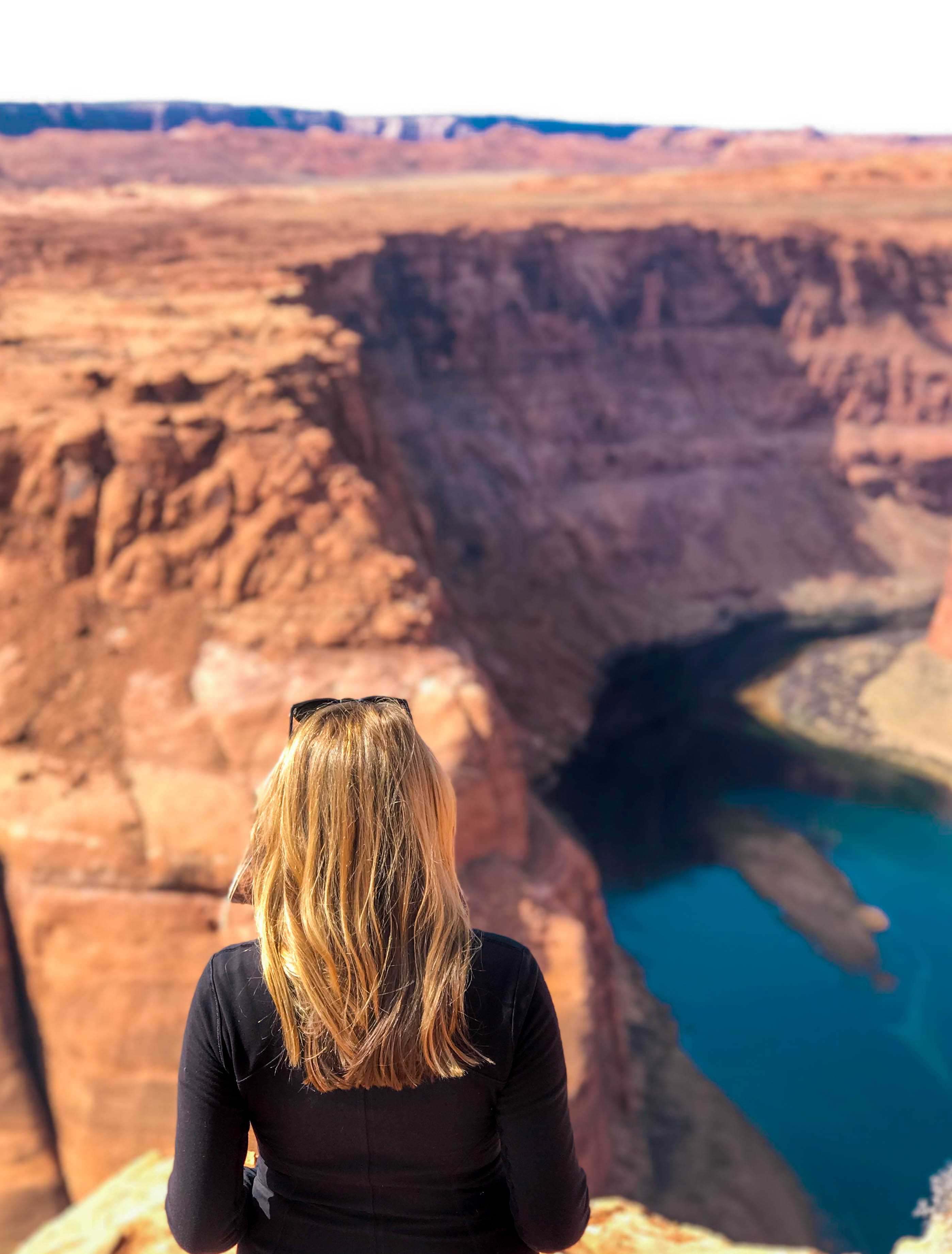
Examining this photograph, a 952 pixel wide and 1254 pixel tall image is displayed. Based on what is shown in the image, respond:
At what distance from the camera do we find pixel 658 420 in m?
41.8

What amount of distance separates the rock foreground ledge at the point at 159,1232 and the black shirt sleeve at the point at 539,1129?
4.11 metres

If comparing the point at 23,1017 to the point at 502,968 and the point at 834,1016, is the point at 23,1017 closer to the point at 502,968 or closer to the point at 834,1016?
the point at 502,968

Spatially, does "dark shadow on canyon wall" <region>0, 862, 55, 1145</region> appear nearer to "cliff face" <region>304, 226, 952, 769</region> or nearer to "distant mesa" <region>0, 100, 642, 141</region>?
"cliff face" <region>304, 226, 952, 769</region>

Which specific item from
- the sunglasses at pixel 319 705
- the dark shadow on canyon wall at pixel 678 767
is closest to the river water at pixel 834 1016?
the dark shadow on canyon wall at pixel 678 767

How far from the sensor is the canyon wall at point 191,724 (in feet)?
38.8

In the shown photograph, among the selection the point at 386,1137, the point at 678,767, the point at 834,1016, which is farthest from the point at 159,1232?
the point at 678,767

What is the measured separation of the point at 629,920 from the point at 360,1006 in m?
20.2

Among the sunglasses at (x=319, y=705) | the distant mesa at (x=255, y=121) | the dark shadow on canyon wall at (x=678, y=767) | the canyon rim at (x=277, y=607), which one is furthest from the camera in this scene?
the distant mesa at (x=255, y=121)

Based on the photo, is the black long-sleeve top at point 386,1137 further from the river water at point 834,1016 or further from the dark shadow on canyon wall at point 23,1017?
the river water at point 834,1016

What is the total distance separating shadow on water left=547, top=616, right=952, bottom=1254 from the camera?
16031mm

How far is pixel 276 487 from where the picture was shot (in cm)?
1532

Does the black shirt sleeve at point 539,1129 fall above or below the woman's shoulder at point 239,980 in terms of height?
below

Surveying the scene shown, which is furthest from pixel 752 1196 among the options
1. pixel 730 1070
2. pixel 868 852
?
pixel 868 852

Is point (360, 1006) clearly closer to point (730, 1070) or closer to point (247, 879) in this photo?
point (247, 879)
